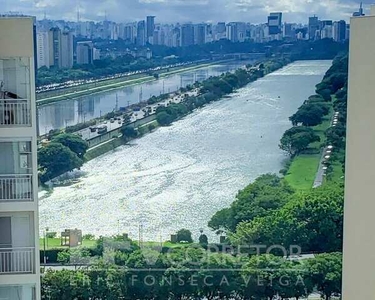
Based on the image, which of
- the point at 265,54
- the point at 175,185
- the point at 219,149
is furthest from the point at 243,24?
the point at 175,185

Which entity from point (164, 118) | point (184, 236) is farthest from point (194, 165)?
point (184, 236)

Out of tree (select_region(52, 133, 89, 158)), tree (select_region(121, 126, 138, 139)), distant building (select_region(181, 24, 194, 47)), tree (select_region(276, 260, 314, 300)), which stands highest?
distant building (select_region(181, 24, 194, 47))

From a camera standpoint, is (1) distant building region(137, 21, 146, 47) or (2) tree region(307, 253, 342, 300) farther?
(1) distant building region(137, 21, 146, 47)

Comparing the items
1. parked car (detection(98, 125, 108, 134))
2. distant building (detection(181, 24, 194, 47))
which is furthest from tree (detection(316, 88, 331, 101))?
parked car (detection(98, 125, 108, 134))

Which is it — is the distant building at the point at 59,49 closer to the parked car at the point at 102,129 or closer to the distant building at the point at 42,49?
the distant building at the point at 42,49

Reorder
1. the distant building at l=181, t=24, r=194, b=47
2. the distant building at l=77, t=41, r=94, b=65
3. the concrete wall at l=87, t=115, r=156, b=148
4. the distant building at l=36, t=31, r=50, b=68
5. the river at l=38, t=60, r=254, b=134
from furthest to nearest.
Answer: the distant building at l=181, t=24, r=194, b=47, the concrete wall at l=87, t=115, r=156, b=148, the distant building at l=77, t=41, r=94, b=65, the river at l=38, t=60, r=254, b=134, the distant building at l=36, t=31, r=50, b=68

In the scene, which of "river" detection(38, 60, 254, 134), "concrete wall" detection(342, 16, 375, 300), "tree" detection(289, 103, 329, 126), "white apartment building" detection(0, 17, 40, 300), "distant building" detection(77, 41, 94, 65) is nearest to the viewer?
"concrete wall" detection(342, 16, 375, 300)

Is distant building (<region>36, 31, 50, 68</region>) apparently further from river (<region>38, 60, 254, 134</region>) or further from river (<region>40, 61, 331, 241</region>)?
river (<region>40, 61, 331, 241</region>)

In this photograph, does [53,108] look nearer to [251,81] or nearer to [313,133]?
[251,81]

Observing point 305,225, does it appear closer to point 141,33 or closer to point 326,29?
point 326,29
